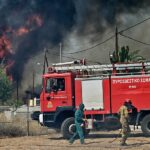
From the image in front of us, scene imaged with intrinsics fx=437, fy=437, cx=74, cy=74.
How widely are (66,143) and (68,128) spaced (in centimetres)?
176

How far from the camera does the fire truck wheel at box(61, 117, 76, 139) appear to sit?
2014 cm

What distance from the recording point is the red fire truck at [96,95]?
19.9m

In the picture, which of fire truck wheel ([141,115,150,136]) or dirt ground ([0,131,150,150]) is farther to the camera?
fire truck wheel ([141,115,150,136])

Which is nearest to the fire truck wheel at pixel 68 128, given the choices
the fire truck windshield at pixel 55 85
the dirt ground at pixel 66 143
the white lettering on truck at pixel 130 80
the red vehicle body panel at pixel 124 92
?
the dirt ground at pixel 66 143

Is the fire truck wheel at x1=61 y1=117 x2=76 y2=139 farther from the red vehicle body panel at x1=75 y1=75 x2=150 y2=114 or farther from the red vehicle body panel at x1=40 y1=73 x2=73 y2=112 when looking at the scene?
the red vehicle body panel at x1=75 y1=75 x2=150 y2=114

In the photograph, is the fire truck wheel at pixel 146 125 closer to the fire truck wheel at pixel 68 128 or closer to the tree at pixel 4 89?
the fire truck wheel at pixel 68 128

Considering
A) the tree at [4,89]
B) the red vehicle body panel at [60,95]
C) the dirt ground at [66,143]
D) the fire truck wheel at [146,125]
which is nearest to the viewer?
the dirt ground at [66,143]

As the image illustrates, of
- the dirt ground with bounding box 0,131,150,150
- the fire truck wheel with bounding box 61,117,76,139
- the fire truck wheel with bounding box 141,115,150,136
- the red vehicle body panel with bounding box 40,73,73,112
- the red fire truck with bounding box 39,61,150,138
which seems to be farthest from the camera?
the red vehicle body panel with bounding box 40,73,73,112

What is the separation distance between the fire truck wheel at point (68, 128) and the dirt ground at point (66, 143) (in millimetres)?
372

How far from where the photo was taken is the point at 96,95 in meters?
20.3

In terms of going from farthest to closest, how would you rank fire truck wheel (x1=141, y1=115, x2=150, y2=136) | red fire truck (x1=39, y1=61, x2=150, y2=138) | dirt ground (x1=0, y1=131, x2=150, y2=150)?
red fire truck (x1=39, y1=61, x2=150, y2=138) < fire truck wheel (x1=141, y1=115, x2=150, y2=136) < dirt ground (x1=0, y1=131, x2=150, y2=150)

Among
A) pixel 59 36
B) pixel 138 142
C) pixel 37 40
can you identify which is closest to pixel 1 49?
pixel 37 40

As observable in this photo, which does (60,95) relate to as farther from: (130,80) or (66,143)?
(130,80)

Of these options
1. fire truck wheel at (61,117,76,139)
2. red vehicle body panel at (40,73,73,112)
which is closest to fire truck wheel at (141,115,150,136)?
fire truck wheel at (61,117,76,139)
